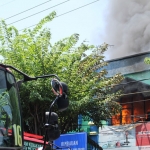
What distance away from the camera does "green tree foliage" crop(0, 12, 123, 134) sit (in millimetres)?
16609

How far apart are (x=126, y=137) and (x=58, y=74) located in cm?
559

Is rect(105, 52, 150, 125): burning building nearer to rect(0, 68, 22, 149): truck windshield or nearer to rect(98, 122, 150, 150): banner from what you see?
rect(98, 122, 150, 150): banner

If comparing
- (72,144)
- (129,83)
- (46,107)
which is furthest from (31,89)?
(129,83)

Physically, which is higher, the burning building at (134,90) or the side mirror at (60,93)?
the burning building at (134,90)

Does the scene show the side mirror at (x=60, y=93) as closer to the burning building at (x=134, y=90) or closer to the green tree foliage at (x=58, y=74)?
the green tree foliage at (x=58, y=74)

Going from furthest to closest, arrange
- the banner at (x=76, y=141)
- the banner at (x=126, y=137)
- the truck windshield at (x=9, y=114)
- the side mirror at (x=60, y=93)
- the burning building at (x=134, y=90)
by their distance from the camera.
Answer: the burning building at (x=134, y=90), the banner at (x=126, y=137), the banner at (x=76, y=141), the side mirror at (x=60, y=93), the truck windshield at (x=9, y=114)

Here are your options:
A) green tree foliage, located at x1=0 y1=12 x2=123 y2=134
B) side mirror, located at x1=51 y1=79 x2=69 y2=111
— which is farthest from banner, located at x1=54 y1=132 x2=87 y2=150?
side mirror, located at x1=51 y1=79 x2=69 y2=111

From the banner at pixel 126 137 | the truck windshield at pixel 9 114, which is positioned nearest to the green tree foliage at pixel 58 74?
the banner at pixel 126 137

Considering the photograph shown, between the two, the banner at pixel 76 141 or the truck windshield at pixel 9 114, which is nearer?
the truck windshield at pixel 9 114

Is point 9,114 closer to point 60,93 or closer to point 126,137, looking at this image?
point 60,93

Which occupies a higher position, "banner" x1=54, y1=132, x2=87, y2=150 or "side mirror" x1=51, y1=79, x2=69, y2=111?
"banner" x1=54, y1=132, x2=87, y2=150

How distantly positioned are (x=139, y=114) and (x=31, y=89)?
6693 mm

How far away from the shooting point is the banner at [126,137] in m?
20.2

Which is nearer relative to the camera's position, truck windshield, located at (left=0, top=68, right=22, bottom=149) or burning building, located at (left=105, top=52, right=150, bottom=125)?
truck windshield, located at (left=0, top=68, right=22, bottom=149)
